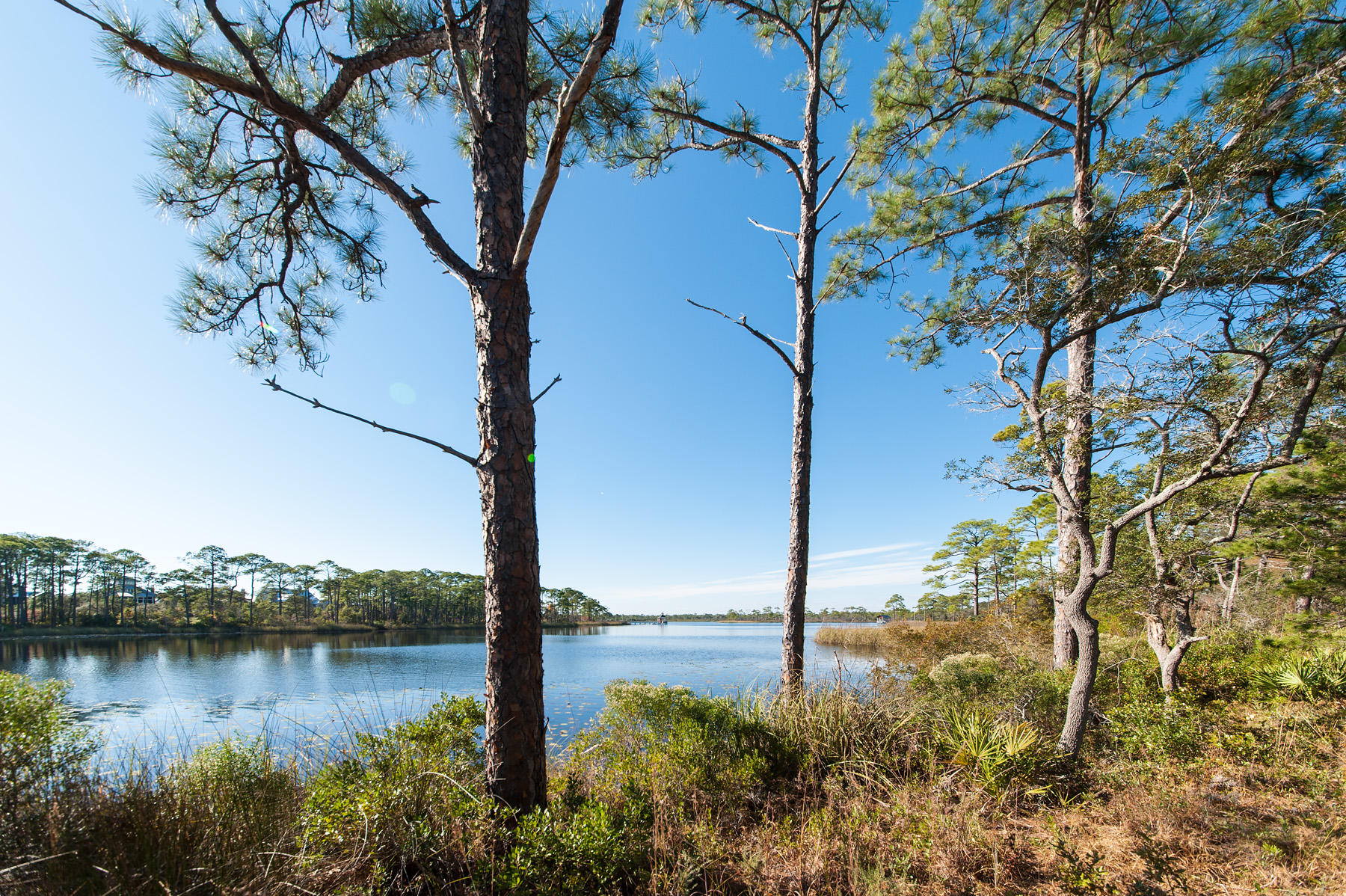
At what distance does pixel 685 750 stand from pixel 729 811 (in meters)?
0.37

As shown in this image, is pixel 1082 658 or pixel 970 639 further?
pixel 970 639

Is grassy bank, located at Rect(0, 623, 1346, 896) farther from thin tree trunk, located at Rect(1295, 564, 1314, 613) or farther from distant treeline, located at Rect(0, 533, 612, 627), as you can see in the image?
distant treeline, located at Rect(0, 533, 612, 627)

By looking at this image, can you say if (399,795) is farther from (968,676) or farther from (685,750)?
(968,676)

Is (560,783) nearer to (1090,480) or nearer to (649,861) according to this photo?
(649,861)

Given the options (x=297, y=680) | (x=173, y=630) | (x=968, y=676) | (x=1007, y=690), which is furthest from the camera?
(x=173, y=630)

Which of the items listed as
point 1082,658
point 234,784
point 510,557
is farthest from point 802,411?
point 234,784

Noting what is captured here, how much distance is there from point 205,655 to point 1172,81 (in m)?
31.2

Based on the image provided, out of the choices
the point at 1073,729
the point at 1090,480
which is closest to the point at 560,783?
the point at 1073,729

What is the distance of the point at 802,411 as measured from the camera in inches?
179

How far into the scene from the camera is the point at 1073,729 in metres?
3.08

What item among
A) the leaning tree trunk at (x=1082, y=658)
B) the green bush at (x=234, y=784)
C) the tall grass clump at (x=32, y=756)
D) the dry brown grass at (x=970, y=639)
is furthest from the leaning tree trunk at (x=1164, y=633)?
the tall grass clump at (x=32, y=756)

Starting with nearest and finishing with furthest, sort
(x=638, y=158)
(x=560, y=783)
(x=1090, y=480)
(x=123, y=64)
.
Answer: (x=560, y=783)
(x=123, y=64)
(x=1090, y=480)
(x=638, y=158)

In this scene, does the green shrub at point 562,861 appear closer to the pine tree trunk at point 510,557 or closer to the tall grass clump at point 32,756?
the pine tree trunk at point 510,557

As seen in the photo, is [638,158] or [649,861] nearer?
[649,861]
